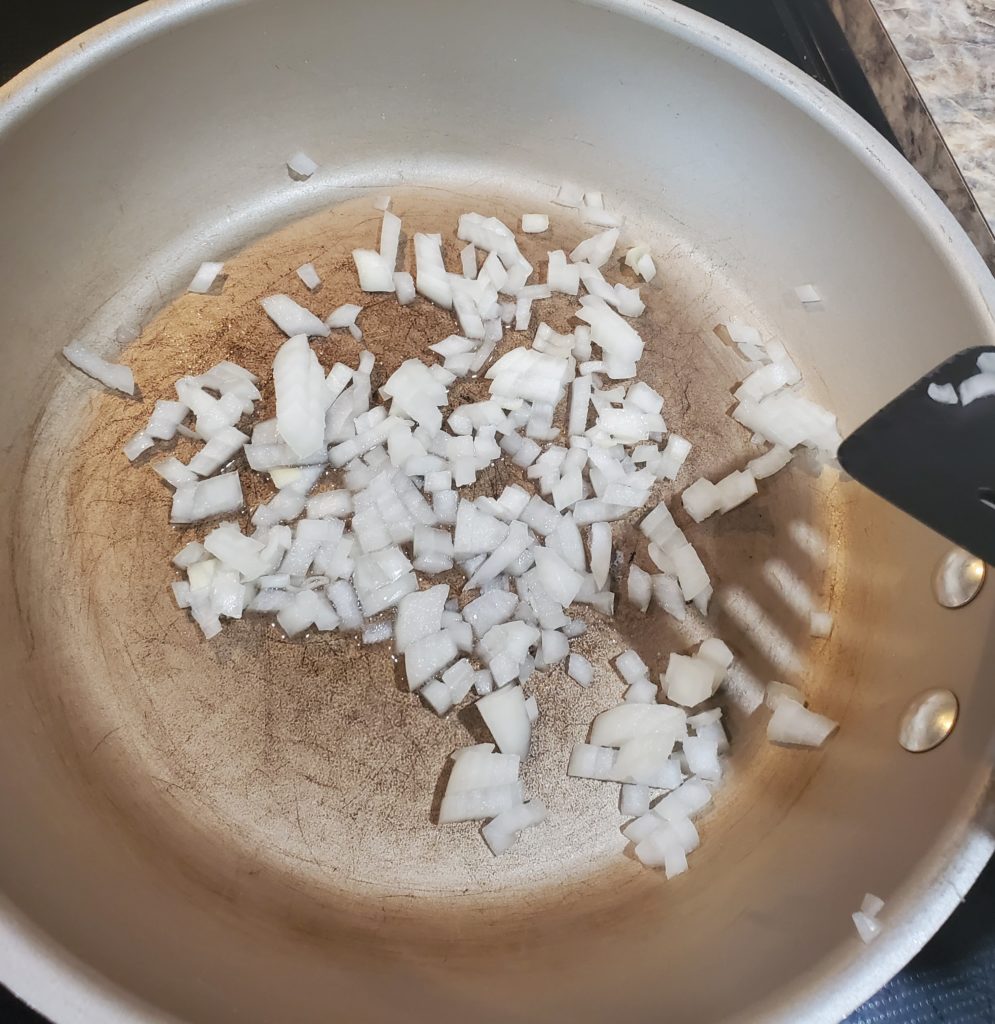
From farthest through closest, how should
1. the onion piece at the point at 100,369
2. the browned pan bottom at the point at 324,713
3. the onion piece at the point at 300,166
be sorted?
1. the onion piece at the point at 300,166
2. the onion piece at the point at 100,369
3. the browned pan bottom at the point at 324,713

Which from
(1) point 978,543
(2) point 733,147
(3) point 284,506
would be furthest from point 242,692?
(2) point 733,147

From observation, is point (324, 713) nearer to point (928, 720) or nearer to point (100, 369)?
point (100, 369)

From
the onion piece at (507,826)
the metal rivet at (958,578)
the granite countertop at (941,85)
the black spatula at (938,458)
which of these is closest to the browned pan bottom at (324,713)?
the onion piece at (507,826)

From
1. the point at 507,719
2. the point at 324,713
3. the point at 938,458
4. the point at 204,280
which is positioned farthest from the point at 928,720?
the point at 204,280

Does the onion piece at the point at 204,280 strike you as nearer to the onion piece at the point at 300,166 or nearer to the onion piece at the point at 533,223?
the onion piece at the point at 300,166

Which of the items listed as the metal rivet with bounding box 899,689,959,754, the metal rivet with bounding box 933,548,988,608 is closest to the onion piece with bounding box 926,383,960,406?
the metal rivet with bounding box 933,548,988,608

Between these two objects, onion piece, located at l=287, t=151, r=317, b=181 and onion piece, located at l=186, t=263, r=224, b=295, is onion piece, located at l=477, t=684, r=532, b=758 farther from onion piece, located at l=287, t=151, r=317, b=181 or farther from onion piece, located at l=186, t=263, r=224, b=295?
onion piece, located at l=287, t=151, r=317, b=181
